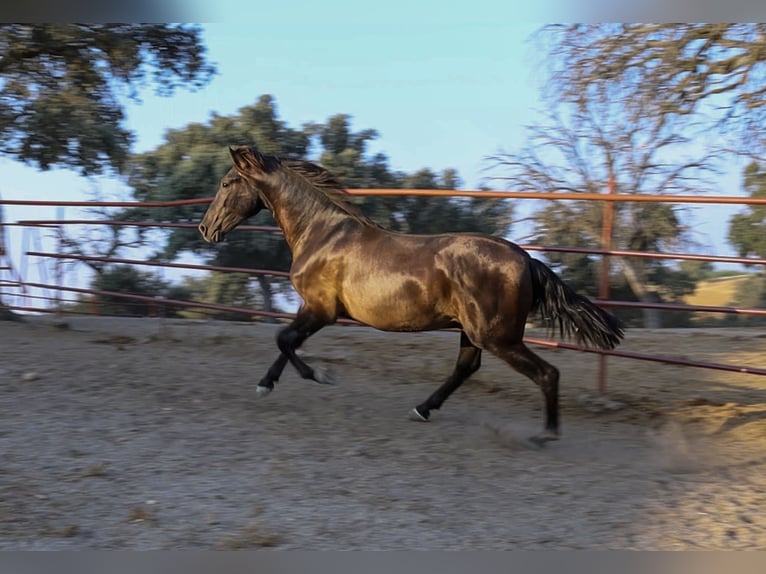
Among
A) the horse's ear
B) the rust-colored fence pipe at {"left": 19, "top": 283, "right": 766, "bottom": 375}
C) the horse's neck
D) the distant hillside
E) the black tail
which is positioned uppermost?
the horse's ear

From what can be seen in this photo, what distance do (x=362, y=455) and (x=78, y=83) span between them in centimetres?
839

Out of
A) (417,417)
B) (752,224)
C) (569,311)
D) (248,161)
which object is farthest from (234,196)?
(752,224)

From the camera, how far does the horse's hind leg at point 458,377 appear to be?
5031mm

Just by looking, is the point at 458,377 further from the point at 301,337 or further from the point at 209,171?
the point at 209,171

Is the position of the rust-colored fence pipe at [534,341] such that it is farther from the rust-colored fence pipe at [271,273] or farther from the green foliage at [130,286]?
the green foliage at [130,286]

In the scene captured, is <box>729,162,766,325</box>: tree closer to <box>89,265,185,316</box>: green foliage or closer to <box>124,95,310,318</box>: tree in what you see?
<box>124,95,310,318</box>: tree

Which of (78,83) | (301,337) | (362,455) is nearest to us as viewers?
(362,455)

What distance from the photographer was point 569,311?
184 inches

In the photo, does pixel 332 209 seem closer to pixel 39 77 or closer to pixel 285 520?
pixel 285 520

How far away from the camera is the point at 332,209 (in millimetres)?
5203

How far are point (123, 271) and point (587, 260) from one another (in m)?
7.61

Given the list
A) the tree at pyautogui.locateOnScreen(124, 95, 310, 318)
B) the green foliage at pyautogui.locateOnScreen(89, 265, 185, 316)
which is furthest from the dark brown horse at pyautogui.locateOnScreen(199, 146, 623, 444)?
the tree at pyautogui.locateOnScreen(124, 95, 310, 318)

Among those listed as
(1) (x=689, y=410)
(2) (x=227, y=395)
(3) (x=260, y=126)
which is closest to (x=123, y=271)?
(3) (x=260, y=126)

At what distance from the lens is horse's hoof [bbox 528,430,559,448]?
4.54m
